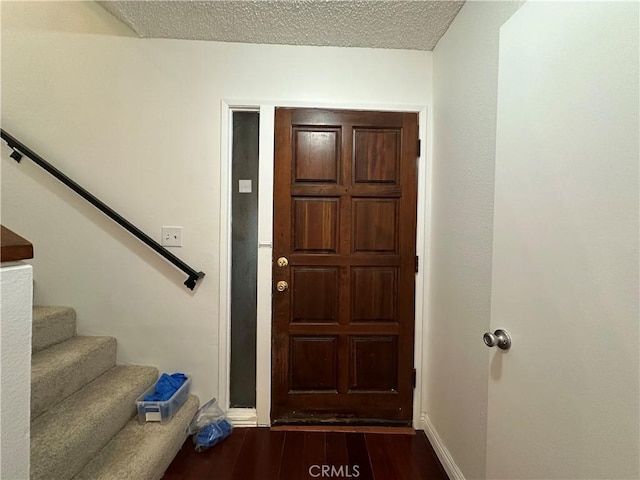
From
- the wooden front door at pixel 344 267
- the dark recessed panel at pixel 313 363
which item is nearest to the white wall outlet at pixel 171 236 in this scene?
the wooden front door at pixel 344 267

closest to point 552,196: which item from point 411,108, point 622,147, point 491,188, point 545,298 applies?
point 622,147

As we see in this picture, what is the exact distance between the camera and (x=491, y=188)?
43.9 inches

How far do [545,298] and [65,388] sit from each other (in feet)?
6.86

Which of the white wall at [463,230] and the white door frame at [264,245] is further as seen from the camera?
the white door frame at [264,245]

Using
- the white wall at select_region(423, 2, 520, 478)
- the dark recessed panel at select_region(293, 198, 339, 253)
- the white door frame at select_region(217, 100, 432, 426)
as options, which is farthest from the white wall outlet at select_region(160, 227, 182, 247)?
the white wall at select_region(423, 2, 520, 478)

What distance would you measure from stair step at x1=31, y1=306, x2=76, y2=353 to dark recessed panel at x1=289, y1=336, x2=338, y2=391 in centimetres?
137

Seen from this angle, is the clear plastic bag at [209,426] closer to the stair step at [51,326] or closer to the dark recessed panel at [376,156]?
the stair step at [51,326]

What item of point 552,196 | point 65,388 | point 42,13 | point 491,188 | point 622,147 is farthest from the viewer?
point 42,13

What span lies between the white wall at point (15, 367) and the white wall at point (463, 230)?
148cm

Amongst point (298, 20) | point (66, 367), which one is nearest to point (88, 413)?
point (66, 367)

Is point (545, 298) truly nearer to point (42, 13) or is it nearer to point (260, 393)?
point (260, 393)

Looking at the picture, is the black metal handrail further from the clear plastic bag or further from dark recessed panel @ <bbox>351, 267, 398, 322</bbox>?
dark recessed panel @ <bbox>351, 267, 398, 322</bbox>

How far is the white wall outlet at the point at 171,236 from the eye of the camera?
169 cm

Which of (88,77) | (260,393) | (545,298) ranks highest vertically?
(88,77)
